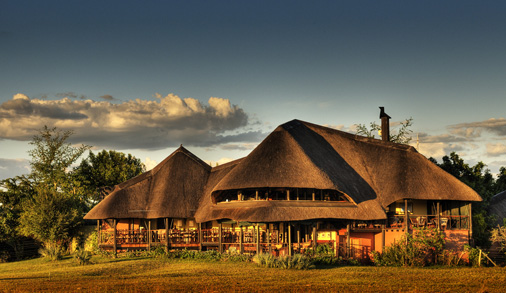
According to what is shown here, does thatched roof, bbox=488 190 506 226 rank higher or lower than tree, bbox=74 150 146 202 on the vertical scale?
lower

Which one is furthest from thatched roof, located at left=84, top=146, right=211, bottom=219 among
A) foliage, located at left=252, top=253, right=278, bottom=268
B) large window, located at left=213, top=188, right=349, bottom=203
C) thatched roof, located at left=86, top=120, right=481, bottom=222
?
foliage, located at left=252, top=253, right=278, bottom=268

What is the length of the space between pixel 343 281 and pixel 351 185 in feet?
36.5

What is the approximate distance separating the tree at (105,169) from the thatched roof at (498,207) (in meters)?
35.6

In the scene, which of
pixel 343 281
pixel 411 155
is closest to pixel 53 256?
pixel 343 281

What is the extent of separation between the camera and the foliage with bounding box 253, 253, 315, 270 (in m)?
23.6

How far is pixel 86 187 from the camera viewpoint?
53938mm

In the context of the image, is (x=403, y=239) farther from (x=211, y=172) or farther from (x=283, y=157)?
(x=211, y=172)

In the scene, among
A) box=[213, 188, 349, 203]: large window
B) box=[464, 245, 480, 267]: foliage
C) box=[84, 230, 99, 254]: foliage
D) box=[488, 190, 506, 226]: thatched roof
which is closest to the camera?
box=[464, 245, 480, 267]: foliage

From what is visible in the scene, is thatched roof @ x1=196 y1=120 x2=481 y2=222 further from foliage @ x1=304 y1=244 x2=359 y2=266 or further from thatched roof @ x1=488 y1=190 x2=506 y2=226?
thatched roof @ x1=488 y1=190 x2=506 y2=226

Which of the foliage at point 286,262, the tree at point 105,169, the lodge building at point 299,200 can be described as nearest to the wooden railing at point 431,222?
the lodge building at point 299,200

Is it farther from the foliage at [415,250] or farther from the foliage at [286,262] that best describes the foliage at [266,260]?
the foliage at [415,250]

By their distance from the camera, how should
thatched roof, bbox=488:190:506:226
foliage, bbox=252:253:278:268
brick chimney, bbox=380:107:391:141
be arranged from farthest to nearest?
brick chimney, bbox=380:107:391:141 → thatched roof, bbox=488:190:506:226 → foliage, bbox=252:253:278:268

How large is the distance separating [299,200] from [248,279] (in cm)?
857

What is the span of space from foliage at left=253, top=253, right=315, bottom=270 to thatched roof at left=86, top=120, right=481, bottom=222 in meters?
2.07
